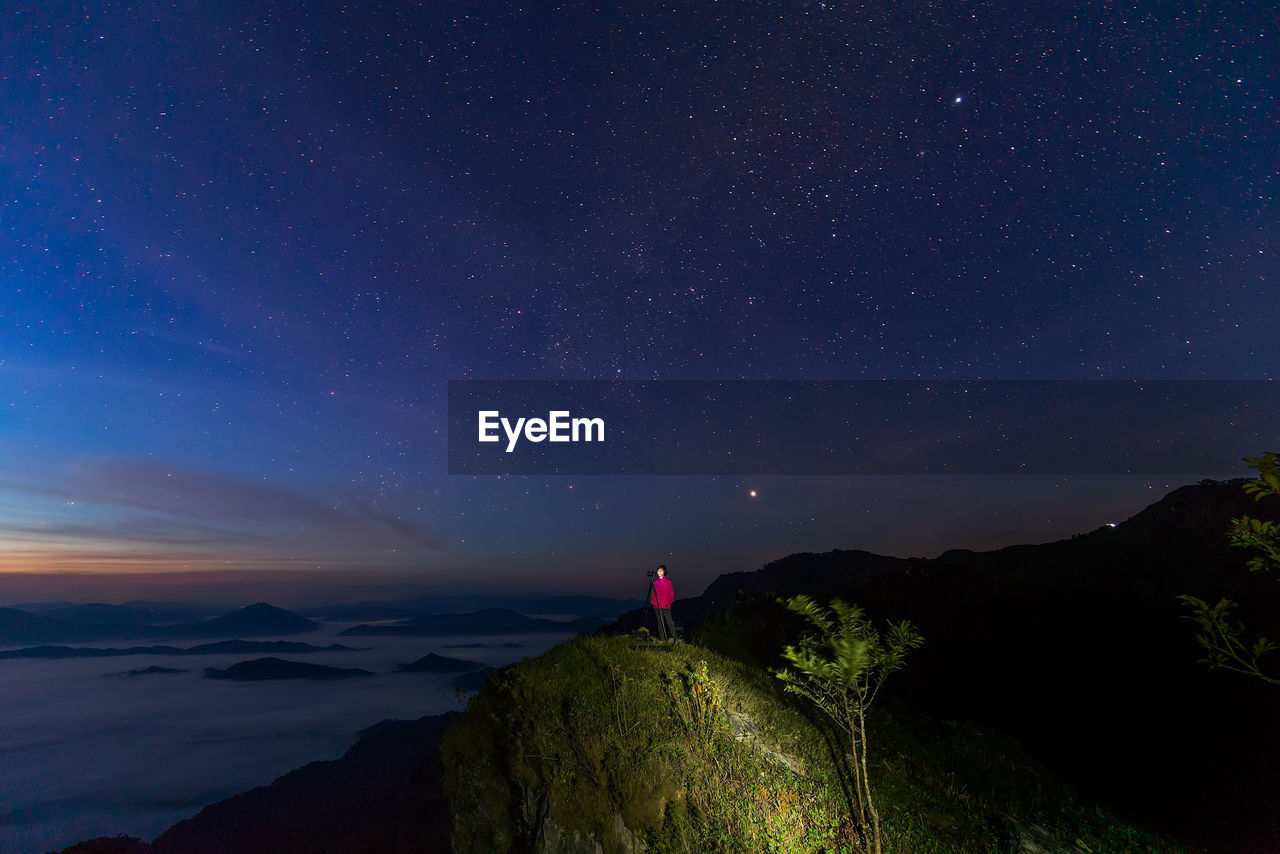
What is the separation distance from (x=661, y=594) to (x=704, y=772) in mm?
5634

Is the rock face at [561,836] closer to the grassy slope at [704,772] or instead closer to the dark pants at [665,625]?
the grassy slope at [704,772]

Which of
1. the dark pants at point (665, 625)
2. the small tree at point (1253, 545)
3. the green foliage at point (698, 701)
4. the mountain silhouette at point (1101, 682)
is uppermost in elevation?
the small tree at point (1253, 545)

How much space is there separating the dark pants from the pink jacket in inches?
7.9

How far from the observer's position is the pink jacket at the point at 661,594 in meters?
14.3

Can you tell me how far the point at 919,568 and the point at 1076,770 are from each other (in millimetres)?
11199

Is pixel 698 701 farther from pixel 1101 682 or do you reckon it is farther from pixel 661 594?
pixel 1101 682

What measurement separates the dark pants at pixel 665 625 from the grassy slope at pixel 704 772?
0.98 m

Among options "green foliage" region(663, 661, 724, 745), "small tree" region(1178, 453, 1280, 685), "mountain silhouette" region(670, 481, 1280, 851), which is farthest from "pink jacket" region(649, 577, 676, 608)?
"small tree" region(1178, 453, 1280, 685)

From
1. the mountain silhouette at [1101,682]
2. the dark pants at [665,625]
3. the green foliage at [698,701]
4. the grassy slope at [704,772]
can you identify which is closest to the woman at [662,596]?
the dark pants at [665,625]

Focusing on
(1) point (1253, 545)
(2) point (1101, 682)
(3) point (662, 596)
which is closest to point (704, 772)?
(3) point (662, 596)

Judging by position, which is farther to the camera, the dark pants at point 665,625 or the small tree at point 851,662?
the dark pants at point 665,625

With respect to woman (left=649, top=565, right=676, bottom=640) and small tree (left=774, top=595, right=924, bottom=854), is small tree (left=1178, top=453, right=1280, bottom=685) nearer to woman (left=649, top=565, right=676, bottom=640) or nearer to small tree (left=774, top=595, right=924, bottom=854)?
small tree (left=774, top=595, right=924, bottom=854)

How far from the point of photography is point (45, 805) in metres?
148

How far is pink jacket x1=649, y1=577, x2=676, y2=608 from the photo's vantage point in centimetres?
1433
